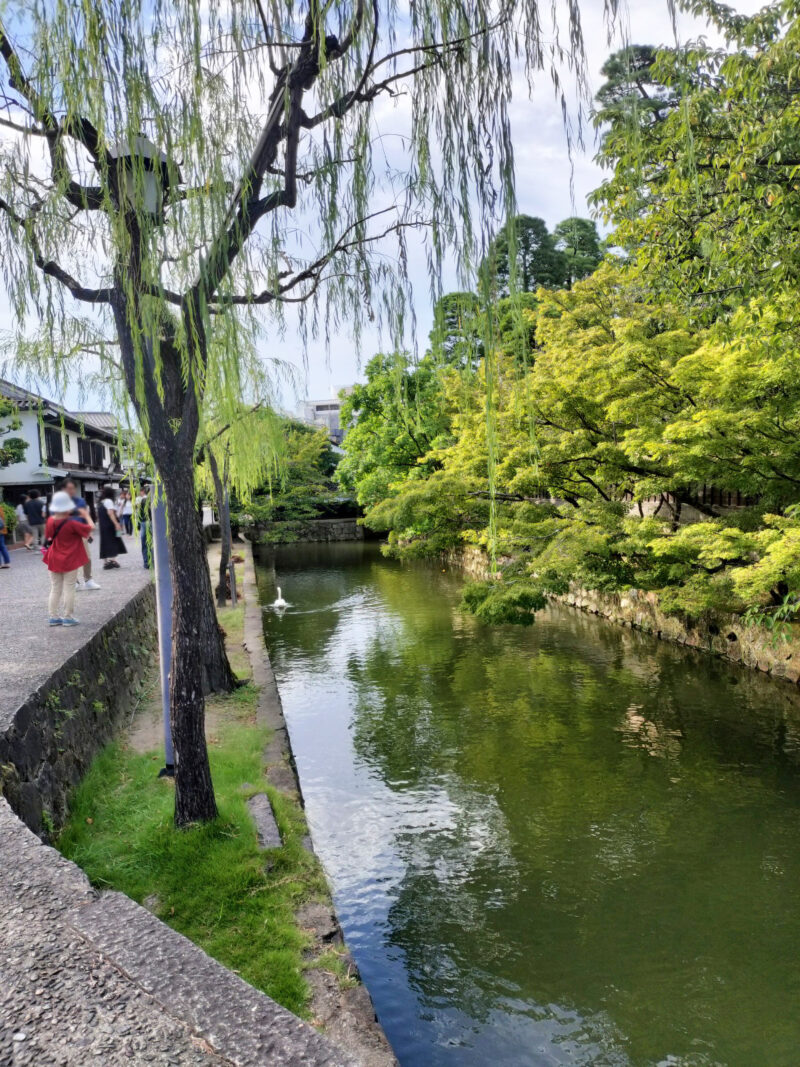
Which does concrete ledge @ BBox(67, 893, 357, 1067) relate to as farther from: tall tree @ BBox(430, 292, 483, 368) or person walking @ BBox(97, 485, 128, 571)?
person walking @ BBox(97, 485, 128, 571)

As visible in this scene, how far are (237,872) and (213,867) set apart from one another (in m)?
0.16

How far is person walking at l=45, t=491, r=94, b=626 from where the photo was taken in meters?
7.55

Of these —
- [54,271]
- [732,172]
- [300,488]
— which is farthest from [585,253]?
[54,271]

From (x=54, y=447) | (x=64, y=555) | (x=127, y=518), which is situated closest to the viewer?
(x=64, y=555)

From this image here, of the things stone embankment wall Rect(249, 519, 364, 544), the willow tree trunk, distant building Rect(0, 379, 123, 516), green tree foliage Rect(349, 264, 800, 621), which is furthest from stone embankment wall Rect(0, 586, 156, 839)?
stone embankment wall Rect(249, 519, 364, 544)

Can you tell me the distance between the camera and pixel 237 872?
443cm

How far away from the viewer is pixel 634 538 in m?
10.2

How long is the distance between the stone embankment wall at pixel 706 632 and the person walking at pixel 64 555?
789 cm

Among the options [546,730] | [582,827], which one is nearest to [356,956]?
[582,827]

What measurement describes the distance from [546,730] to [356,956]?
15.1 feet

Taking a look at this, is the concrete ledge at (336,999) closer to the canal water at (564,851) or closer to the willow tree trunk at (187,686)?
the canal water at (564,851)

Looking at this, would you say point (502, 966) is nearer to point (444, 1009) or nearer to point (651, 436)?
point (444, 1009)

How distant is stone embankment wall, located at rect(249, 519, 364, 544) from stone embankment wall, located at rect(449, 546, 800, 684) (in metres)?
21.5

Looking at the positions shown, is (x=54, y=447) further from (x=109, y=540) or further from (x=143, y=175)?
(x=143, y=175)
